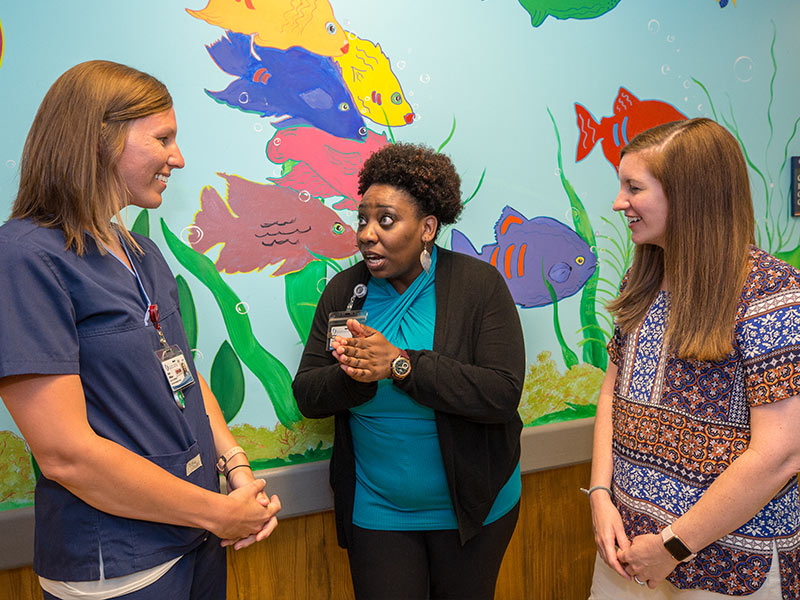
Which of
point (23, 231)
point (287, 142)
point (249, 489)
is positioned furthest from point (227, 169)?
point (249, 489)

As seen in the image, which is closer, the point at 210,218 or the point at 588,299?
the point at 210,218

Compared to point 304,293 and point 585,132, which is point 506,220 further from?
point 304,293

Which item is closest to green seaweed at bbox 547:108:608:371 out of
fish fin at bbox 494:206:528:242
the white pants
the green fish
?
fish fin at bbox 494:206:528:242

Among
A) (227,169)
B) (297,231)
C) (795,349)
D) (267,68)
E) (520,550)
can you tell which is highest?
(267,68)

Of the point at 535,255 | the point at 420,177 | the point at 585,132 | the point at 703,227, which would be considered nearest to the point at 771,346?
the point at 703,227

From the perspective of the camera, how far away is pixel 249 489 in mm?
1310

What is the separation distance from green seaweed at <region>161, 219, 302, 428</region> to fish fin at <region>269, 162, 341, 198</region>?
0.35m

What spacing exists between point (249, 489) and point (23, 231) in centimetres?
68

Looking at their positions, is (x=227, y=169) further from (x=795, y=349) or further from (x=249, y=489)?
(x=795, y=349)

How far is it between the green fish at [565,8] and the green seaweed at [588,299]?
0.43 metres

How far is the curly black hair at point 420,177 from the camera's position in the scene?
1.70 metres

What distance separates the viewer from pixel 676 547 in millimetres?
1278

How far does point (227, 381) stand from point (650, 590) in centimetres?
131

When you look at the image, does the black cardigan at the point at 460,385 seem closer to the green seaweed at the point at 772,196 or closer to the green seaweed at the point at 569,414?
the green seaweed at the point at 569,414
